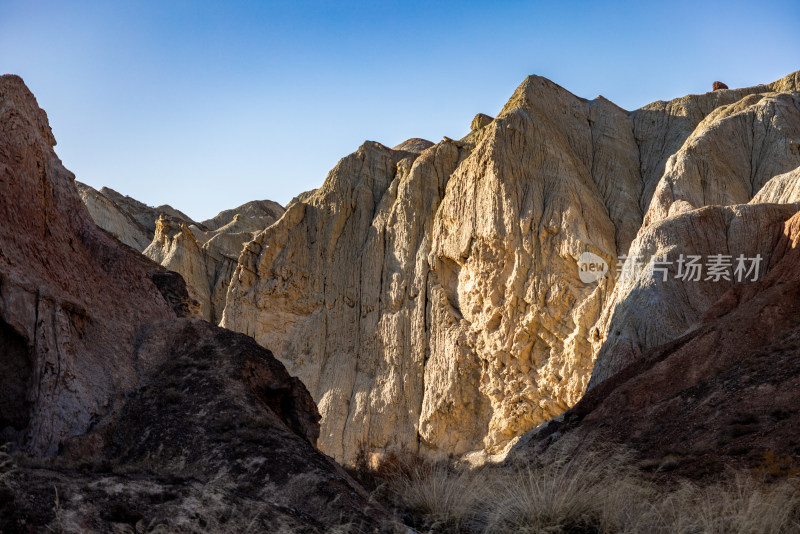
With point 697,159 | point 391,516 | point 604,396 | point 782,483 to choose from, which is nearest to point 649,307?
point 604,396

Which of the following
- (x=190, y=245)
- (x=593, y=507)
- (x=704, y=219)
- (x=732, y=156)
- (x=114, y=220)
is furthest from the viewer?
(x=114, y=220)

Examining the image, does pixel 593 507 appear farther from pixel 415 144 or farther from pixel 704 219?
pixel 415 144

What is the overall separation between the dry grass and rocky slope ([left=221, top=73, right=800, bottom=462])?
58.1ft

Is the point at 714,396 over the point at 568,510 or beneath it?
over

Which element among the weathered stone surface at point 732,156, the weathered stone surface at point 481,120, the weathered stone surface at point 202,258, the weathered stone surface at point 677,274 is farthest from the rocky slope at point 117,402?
the weathered stone surface at point 202,258

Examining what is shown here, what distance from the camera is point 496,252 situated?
129ft

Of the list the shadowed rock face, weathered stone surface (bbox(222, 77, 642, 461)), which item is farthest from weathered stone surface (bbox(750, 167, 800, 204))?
weathered stone surface (bbox(222, 77, 642, 461))

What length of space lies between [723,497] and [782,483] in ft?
3.41

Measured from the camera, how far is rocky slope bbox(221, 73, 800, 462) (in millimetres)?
35594

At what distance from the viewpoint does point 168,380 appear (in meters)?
15.7

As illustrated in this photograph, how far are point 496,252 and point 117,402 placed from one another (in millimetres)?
26502

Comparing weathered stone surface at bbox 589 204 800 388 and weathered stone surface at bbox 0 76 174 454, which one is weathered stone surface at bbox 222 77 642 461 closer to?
weathered stone surface at bbox 589 204 800 388

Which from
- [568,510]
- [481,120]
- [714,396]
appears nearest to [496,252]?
[481,120]

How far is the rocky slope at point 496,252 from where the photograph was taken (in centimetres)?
3559
